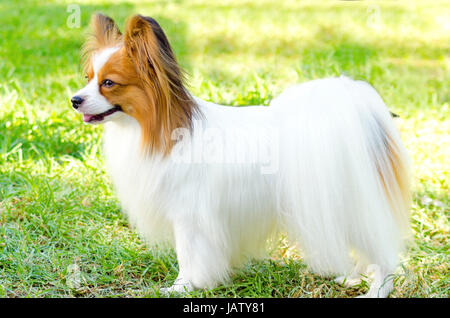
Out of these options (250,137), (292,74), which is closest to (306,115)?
(250,137)

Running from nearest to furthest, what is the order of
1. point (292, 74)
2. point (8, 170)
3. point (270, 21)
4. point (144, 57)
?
point (144, 57), point (8, 170), point (292, 74), point (270, 21)

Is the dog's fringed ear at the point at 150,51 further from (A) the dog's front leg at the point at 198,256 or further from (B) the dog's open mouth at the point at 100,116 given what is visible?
(A) the dog's front leg at the point at 198,256

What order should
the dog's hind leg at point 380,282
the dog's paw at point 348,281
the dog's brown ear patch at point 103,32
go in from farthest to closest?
the dog's paw at point 348,281 < the dog's hind leg at point 380,282 < the dog's brown ear patch at point 103,32

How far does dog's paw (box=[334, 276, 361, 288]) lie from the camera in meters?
3.03

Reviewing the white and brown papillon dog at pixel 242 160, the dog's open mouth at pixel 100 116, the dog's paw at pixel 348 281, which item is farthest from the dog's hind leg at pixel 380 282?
the dog's open mouth at pixel 100 116

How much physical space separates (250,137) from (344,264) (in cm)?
82

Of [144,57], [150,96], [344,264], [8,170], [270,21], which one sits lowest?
[344,264]

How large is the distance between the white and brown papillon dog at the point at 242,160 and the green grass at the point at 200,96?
14.7 inches

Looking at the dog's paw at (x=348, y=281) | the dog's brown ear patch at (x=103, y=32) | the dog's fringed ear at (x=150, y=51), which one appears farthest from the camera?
the dog's paw at (x=348, y=281)

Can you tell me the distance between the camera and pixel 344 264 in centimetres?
277

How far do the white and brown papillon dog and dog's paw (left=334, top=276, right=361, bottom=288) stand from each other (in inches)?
8.4

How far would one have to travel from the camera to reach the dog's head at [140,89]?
2494 millimetres

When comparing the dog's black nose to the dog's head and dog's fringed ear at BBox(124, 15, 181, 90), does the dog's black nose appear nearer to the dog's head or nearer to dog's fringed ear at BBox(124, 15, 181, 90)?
the dog's head

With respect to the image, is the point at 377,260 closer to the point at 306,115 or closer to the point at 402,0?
the point at 306,115
